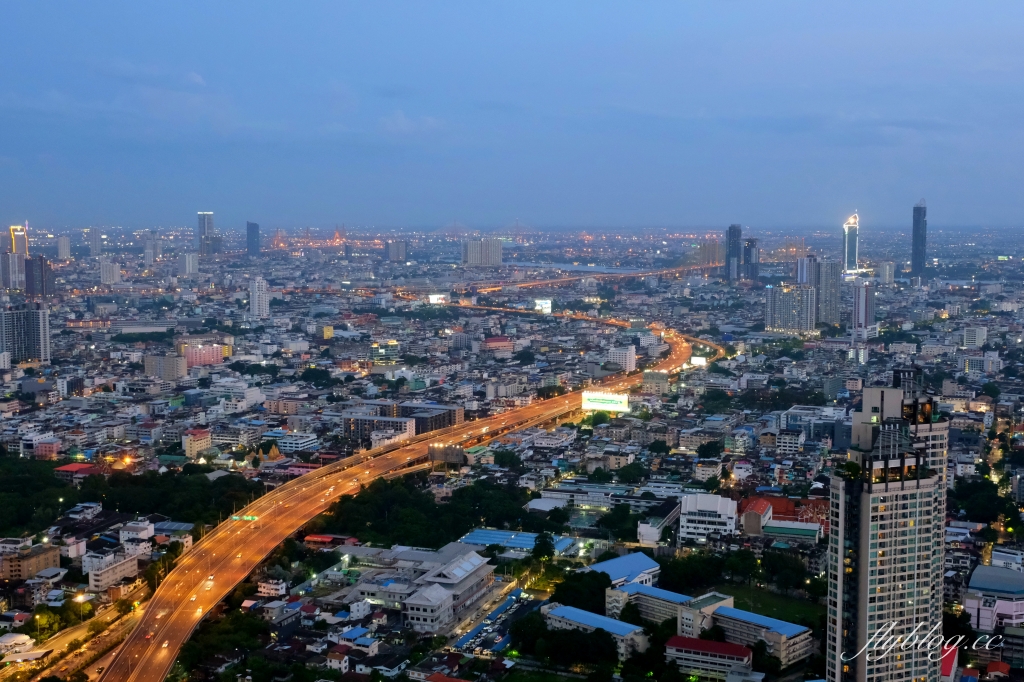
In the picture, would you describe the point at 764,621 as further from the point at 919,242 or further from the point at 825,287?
the point at 919,242

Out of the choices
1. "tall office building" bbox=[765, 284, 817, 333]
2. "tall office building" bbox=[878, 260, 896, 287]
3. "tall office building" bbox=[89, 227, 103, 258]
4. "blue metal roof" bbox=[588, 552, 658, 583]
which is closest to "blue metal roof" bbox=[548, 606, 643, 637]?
"blue metal roof" bbox=[588, 552, 658, 583]

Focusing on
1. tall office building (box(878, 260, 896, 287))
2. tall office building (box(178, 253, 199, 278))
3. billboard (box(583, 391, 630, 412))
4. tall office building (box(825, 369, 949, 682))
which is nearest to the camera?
tall office building (box(825, 369, 949, 682))

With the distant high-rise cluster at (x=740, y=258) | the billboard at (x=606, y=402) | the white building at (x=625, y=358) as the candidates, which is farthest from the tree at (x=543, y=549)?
the distant high-rise cluster at (x=740, y=258)

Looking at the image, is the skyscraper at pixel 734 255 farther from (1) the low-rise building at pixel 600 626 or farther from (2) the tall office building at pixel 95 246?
(1) the low-rise building at pixel 600 626

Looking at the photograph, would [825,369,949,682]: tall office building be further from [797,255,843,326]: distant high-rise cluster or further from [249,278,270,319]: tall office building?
[249,278,270,319]: tall office building

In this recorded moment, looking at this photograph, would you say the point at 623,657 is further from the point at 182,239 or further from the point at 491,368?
the point at 182,239
